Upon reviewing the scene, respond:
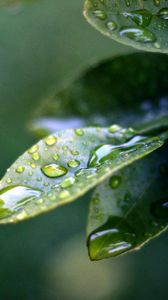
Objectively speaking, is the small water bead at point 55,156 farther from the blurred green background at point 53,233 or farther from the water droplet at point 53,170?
the blurred green background at point 53,233

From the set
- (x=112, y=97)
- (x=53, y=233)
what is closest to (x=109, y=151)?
(x=112, y=97)

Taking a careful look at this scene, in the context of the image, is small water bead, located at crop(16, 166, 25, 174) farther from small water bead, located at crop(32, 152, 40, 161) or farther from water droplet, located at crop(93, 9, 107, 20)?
water droplet, located at crop(93, 9, 107, 20)

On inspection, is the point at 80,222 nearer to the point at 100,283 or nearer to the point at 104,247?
the point at 100,283

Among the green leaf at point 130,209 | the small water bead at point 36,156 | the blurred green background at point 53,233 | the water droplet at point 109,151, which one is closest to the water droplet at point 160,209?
the green leaf at point 130,209

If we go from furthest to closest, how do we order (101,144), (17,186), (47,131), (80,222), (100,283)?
(100,283) < (80,222) < (47,131) < (101,144) < (17,186)

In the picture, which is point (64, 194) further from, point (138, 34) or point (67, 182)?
point (138, 34)

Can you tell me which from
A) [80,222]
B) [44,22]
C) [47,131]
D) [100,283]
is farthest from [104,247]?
[44,22]
